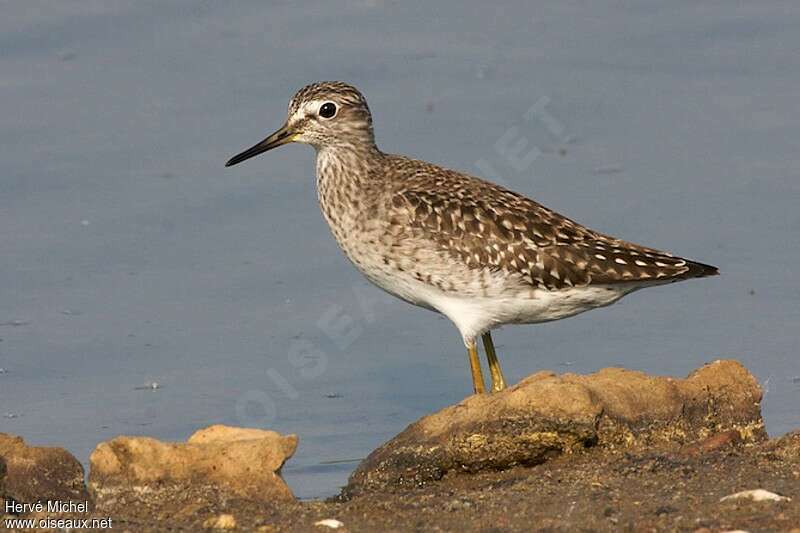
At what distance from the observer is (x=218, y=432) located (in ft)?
32.3

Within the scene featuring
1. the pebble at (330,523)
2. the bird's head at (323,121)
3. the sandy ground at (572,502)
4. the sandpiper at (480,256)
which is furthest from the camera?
the bird's head at (323,121)

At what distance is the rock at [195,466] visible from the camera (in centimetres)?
933

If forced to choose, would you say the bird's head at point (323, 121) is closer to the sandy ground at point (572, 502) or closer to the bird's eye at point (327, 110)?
the bird's eye at point (327, 110)

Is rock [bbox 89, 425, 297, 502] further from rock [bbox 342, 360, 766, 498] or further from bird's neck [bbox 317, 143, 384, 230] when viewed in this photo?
bird's neck [bbox 317, 143, 384, 230]

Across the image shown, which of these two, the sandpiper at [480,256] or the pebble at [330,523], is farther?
the sandpiper at [480,256]

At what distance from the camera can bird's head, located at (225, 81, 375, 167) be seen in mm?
12344

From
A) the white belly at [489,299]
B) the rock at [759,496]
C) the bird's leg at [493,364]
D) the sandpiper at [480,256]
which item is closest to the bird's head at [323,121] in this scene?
the sandpiper at [480,256]

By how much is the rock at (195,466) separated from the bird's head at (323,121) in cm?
341

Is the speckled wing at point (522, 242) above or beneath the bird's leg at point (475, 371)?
above

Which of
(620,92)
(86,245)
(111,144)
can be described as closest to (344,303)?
(86,245)

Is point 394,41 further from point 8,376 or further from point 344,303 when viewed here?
point 8,376

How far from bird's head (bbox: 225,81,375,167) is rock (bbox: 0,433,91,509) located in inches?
137

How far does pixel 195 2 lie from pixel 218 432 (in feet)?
30.1

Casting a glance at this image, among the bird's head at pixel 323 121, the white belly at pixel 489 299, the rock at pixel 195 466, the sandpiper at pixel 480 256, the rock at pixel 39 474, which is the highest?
the bird's head at pixel 323 121
